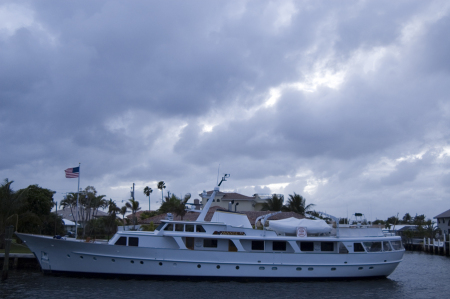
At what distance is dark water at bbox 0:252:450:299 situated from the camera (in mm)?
18984

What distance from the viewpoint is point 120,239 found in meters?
21.9

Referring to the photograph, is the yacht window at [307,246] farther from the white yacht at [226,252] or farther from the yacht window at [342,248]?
the yacht window at [342,248]

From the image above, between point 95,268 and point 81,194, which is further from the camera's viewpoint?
point 81,194

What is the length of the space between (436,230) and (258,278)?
49462 mm

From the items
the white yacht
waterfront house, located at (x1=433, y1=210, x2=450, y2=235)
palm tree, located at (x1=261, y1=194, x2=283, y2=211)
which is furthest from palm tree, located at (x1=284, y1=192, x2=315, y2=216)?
the white yacht

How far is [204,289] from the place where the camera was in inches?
795

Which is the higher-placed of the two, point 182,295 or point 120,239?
point 120,239

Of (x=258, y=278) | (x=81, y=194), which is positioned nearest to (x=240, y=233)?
(x=258, y=278)

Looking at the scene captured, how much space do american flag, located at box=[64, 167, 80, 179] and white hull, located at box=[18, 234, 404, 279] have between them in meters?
6.29

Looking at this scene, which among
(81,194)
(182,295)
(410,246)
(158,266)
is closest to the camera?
(182,295)

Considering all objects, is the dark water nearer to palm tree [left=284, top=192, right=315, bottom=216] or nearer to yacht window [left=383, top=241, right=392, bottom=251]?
yacht window [left=383, top=241, right=392, bottom=251]

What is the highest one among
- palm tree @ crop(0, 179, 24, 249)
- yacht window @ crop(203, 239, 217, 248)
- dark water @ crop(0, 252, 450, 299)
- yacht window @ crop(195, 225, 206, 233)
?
palm tree @ crop(0, 179, 24, 249)

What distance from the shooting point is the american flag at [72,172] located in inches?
1126

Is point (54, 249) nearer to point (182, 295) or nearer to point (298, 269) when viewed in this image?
point (182, 295)
